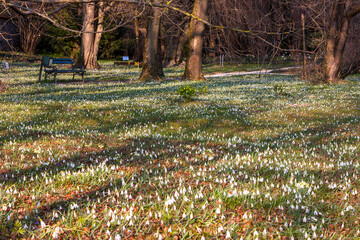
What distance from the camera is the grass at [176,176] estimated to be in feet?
12.1

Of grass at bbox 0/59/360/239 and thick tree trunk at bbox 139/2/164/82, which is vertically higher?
thick tree trunk at bbox 139/2/164/82

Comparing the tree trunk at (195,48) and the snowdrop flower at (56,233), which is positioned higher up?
the tree trunk at (195,48)

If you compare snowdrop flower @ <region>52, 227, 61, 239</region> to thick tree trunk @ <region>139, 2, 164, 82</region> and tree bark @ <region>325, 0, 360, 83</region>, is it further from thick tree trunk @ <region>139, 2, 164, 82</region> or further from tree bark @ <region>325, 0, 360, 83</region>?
tree bark @ <region>325, 0, 360, 83</region>

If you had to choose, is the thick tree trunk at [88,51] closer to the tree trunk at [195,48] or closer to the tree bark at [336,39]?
the tree trunk at [195,48]

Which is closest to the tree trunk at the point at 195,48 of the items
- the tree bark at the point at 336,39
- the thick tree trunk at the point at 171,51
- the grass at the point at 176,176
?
the tree bark at the point at 336,39

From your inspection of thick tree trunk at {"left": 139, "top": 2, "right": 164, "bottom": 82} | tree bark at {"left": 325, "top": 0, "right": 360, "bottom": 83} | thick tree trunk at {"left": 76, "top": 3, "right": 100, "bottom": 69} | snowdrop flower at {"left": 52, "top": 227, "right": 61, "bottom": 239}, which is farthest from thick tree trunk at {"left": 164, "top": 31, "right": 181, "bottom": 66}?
snowdrop flower at {"left": 52, "top": 227, "right": 61, "bottom": 239}

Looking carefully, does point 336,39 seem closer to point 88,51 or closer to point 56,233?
point 88,51

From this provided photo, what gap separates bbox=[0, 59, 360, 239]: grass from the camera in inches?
145

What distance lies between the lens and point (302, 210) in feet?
13.5

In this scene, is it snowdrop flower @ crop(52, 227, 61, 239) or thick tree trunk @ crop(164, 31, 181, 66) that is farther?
thick tree trunk @ crop(164, 31, 181, 66)

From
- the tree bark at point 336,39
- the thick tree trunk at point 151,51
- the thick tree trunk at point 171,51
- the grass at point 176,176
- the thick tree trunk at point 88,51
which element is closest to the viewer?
the grass at point 176,176

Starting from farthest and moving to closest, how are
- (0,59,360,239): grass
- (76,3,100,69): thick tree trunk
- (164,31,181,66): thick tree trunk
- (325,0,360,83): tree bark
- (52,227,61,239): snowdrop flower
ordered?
(164,31,181,66): thick tree trunk, (76,3,100,69): thick tree trunk, (325,0,360,83): tree bark, (0,59,360,239): grass, (52,227,61,239): snowdrop flower

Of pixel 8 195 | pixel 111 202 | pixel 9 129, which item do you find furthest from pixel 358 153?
pixel 9 129

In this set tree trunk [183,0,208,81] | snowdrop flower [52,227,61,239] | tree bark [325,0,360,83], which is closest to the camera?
snowdrop flower [52,227,61,239]
